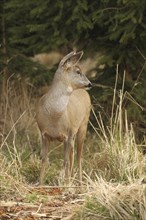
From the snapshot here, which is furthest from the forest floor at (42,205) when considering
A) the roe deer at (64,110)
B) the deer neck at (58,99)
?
the deer neck at (58,99)

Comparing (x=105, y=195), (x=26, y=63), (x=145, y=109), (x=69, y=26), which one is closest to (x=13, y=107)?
(x=26, y=63)

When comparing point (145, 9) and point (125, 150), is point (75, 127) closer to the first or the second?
point (125, 150)

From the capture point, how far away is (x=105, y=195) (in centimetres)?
621

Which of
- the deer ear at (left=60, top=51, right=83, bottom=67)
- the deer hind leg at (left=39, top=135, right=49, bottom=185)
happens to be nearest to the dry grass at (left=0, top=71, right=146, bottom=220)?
the deer hind leg at (left=39, top=135, right=49, bottom=185)

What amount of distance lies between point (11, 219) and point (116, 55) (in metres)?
4.87

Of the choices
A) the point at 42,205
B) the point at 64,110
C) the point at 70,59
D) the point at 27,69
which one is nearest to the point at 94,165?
the point at 64,110

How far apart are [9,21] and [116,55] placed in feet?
6.26

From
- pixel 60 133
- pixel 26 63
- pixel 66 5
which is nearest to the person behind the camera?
pixel 60 133

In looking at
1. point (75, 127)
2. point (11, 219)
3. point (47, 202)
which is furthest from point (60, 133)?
point (11, 219)

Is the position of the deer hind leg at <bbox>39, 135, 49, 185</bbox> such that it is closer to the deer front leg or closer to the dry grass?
the dry grass

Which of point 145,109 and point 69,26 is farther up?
point 69,26

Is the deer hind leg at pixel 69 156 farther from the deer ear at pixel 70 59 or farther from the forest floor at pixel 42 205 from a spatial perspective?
the forest floor at pixel 42 205

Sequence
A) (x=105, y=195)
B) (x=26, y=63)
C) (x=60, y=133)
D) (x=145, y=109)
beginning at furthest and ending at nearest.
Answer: (x=26, y=63), (x=145, y=109), (x=60, y=133), (x=105, y=195)

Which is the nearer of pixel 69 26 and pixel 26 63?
pixel 69 26
